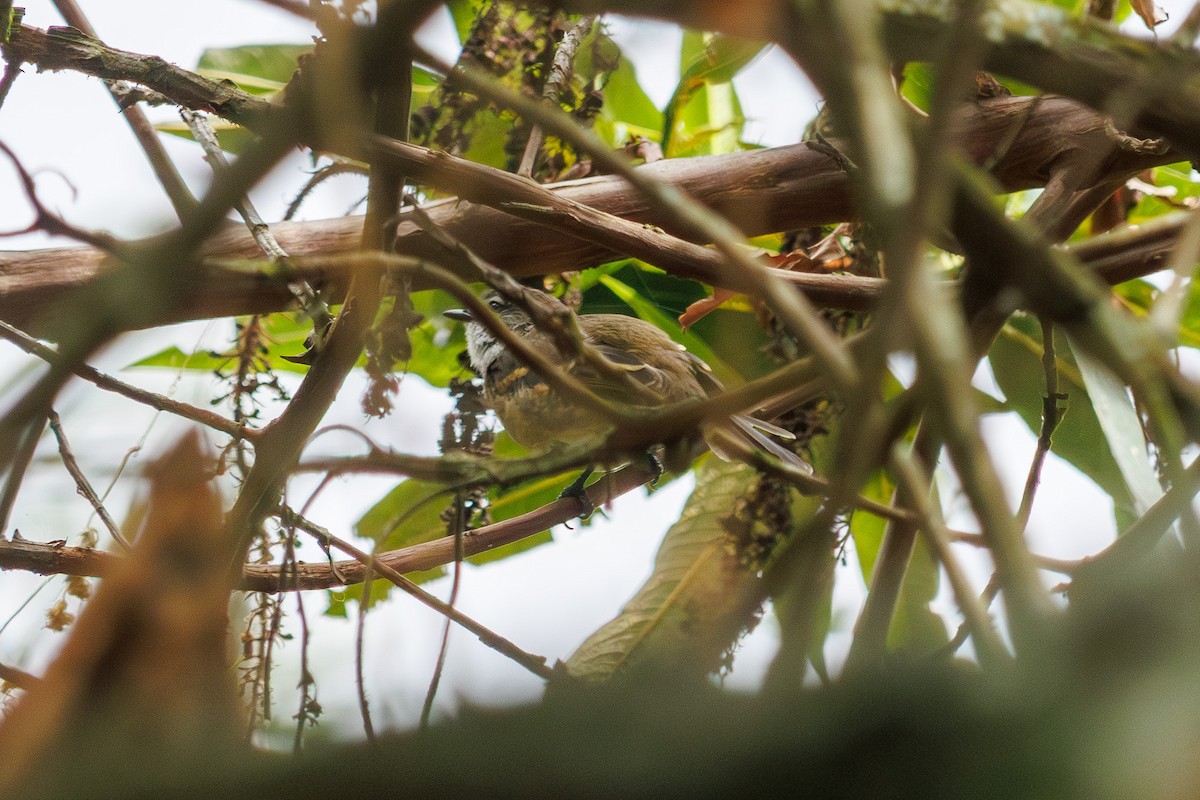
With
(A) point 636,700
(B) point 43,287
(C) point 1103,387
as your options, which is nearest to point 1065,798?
(A) point 636,700

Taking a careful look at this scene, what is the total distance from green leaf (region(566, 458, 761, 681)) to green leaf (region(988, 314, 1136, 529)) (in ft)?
2.40

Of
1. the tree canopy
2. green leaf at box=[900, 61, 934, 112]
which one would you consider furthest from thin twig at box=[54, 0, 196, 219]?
green leaf at box=[900, 61, 934, 112]

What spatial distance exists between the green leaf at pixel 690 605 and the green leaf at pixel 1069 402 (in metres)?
0.73

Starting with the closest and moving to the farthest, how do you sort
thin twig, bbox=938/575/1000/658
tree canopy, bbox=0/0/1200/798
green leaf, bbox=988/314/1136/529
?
tree canopy, bbox=0/0/1200/798 < thin twig, bbox=938/575/1000/658 < green leaf, bbox=988/314/1136/529

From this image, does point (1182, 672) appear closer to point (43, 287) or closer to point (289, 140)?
point (289, 140)

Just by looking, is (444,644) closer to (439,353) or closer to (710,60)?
(710,60)

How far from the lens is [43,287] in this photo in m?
1.41

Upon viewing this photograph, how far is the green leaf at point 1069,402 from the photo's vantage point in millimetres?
1937

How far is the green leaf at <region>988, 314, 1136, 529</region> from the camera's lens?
194 centimetres

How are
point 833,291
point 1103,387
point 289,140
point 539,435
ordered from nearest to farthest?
point 289,140, point 1103,387, point 833,291, point 539,435

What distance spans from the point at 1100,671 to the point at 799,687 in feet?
0.46

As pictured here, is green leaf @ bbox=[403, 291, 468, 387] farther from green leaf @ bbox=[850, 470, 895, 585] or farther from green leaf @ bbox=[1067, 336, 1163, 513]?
green leaf @ bbox=[1067, 336, 1163, 513]

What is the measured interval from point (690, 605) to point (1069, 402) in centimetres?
137

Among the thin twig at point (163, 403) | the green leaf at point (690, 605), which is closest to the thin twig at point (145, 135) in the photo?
the thin twig at point (163, 403)
